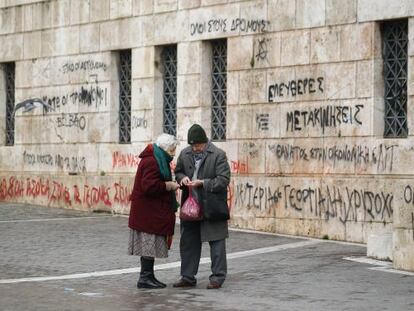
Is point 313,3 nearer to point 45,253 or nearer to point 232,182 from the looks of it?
point 232,182

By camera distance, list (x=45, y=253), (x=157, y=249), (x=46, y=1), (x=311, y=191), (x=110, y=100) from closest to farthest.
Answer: (x=157, y=249) < (x=45, y=253) < (x=311, y=191) < (x=110, y=100) < (x=46, y=1)

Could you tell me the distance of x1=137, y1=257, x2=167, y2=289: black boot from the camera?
43.7 feet

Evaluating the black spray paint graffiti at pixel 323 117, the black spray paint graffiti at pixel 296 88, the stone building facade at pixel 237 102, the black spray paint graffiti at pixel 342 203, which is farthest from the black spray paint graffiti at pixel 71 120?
the black spray paint graffiti at pixel 342 203

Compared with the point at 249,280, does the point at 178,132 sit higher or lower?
higher

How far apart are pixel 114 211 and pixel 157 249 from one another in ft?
32.0

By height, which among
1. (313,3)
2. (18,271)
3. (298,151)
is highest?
(313,3)

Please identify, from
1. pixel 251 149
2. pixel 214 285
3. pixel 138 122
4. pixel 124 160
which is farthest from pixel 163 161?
pixel 124 160

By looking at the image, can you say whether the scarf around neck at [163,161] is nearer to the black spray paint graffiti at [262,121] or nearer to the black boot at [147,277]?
the black boot at [147,277]

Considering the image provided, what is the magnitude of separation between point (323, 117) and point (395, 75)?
141cm

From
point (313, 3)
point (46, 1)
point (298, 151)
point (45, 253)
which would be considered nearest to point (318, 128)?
point (298, 151)

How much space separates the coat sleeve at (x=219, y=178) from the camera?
1324cm

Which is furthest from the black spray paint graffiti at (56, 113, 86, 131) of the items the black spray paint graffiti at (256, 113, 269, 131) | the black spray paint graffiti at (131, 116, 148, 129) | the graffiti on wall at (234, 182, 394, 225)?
the black spray paint graffiti at (256, 113, 269, 131)

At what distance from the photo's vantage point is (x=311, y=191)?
62.2ft

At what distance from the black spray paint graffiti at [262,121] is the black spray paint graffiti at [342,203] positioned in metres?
1.22
